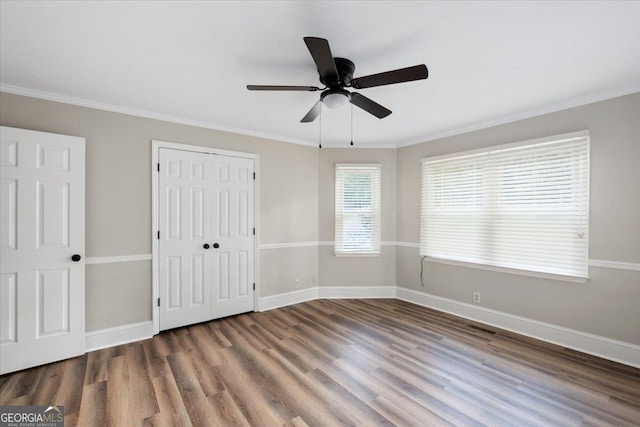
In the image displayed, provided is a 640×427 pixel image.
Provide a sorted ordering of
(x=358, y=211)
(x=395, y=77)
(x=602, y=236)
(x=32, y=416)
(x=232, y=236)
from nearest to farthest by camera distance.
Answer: (x=395, y=77) → (x=32, y=416) → (x=602, y=236) → (x=232, y=236) → (x=358, y=211)

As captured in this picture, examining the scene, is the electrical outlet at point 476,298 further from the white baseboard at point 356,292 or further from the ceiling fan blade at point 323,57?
the ceiling fan blade at point 323,57

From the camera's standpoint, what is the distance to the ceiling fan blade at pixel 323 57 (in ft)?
4.90

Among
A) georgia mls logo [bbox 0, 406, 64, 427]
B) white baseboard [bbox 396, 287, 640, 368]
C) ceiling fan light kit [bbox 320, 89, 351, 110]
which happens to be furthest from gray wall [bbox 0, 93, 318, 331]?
white baseboard [bbox 396, 287, 640, 368]

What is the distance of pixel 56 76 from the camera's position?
240 centimetres

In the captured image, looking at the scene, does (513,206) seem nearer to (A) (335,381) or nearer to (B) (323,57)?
(A) (335,381)

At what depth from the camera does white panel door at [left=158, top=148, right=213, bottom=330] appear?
3348mm

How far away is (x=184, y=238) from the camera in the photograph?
3.47 m

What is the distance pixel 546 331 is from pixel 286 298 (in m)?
3.21

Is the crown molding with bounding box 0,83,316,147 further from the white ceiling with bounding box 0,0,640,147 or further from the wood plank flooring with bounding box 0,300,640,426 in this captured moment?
the wood plank flooring with bounding box 0,300,640,426

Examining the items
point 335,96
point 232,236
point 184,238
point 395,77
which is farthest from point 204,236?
point 395,77

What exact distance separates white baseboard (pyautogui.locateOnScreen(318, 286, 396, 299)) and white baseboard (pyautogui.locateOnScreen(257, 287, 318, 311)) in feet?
0.54

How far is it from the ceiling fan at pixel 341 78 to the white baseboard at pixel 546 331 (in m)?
2.86

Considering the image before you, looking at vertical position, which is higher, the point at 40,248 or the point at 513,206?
the point at 513,206

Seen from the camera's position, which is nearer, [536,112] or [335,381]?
[335,381]
